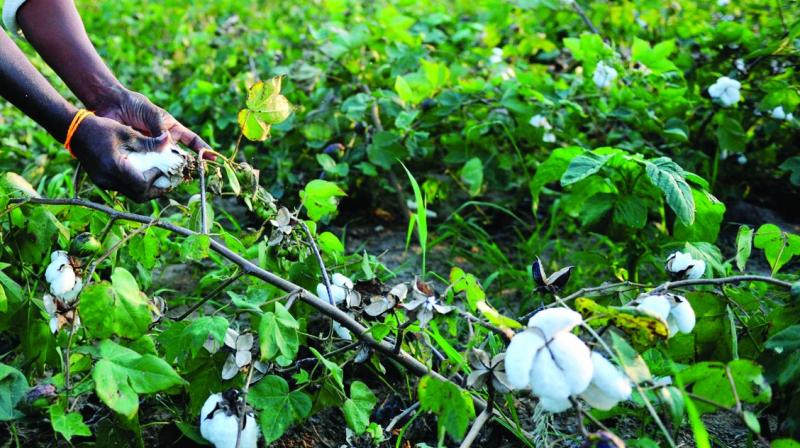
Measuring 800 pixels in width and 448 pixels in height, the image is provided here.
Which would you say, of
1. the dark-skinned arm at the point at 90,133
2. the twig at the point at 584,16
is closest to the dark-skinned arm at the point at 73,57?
the dark-skinned arm at the point at 90,133

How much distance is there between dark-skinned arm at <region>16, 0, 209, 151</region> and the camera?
164cm

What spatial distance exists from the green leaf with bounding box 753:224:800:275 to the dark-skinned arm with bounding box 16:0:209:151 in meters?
1.19

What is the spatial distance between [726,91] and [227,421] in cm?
177

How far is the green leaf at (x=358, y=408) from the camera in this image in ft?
4.06

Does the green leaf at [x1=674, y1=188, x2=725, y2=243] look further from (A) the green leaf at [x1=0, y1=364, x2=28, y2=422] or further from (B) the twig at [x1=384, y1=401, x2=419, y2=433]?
(A) the green leaf at [x1=0, y1=364, x2=28, y2=422]

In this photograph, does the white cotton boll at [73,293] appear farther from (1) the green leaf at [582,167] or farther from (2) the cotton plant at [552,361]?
(1) the green leaf at [582,167]

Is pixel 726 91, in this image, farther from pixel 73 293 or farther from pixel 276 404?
pixel 73 293

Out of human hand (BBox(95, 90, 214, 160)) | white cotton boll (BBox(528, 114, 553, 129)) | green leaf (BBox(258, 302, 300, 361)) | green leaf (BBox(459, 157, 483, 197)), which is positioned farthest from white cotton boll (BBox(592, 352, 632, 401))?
white cotton boll (BBox(528, 114, 553, 129))

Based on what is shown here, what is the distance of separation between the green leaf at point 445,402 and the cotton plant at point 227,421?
0.99 feet

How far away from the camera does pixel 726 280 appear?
1197 millimetres

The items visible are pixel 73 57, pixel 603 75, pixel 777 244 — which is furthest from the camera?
pixel 603 75

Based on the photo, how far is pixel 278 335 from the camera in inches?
46.7

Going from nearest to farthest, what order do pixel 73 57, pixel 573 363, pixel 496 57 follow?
pixel 573 363 < pixel 73 57 < pixel 496 57

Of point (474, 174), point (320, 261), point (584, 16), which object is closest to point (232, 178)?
point (320, 261)
